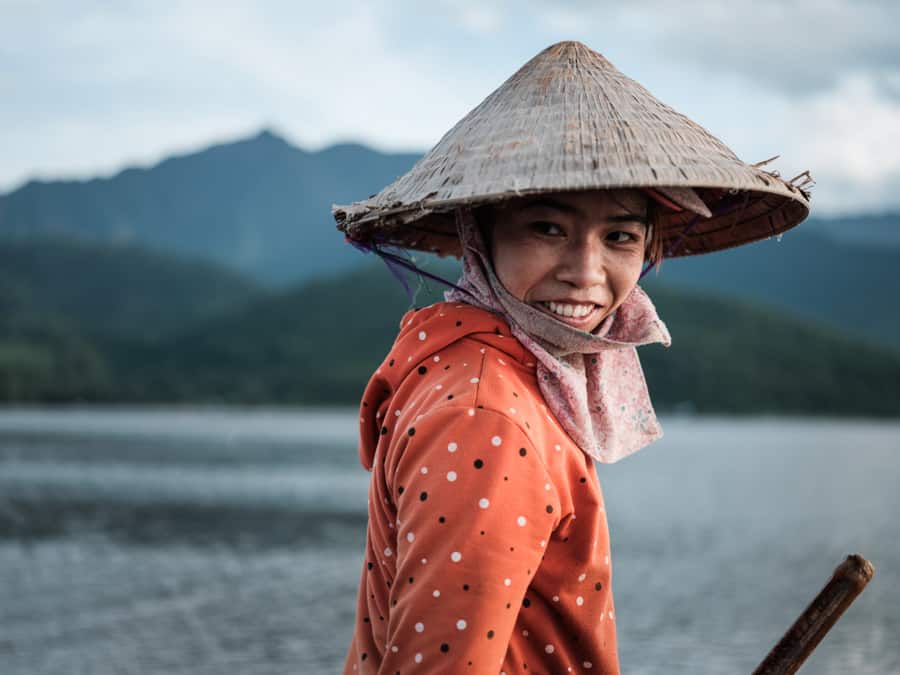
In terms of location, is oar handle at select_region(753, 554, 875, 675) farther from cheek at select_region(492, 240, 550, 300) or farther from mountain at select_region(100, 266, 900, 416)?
mountain at select_region(100, 266, 900, 416)

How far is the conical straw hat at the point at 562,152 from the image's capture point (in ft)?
5.70

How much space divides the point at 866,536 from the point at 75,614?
23912mm

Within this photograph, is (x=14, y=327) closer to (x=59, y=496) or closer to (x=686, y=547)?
(x=59, y=496)

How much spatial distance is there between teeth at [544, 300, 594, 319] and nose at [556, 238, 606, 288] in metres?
0.04

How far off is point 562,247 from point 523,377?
0.25m

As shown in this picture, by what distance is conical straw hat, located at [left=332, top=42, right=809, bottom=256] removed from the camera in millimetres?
1736

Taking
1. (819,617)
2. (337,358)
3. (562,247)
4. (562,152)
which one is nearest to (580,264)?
(562,247)

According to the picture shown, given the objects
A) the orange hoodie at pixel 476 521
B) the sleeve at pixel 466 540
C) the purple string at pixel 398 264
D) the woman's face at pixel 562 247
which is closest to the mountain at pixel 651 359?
the purple string at pixel 398 264

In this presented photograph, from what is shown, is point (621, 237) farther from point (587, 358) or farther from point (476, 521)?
point (476, 521)

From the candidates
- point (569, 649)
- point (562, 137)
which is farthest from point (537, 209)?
point (569, 649)

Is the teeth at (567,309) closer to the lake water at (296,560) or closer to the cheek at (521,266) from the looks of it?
the cheek at (521,266)

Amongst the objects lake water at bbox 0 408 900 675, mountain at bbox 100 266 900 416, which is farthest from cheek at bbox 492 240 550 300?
mountain at bbox 100 266 900 416

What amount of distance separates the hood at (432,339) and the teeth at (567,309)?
0.10 meters

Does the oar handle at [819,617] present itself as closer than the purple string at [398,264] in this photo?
Yes
